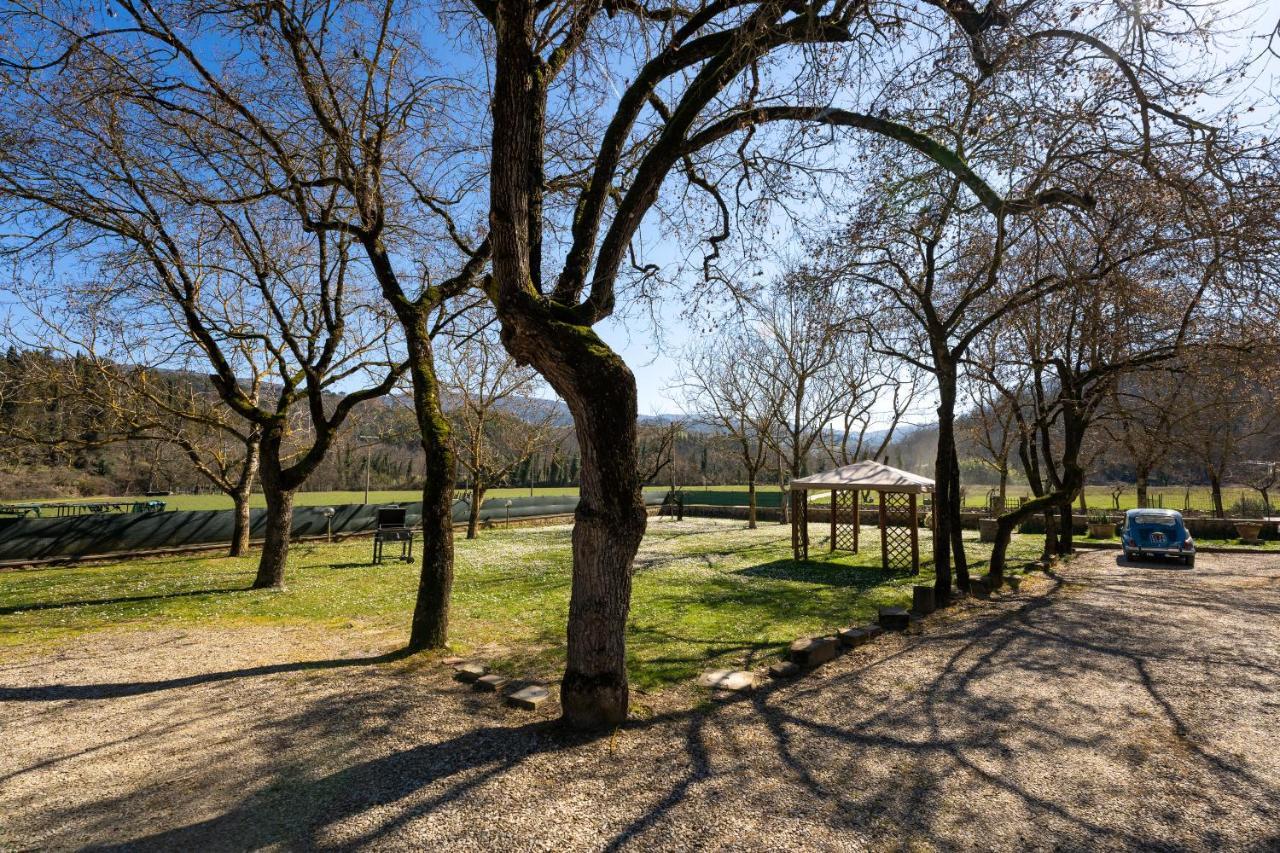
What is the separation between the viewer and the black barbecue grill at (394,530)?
1552cm

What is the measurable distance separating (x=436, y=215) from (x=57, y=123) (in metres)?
4.69

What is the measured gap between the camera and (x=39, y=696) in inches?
211

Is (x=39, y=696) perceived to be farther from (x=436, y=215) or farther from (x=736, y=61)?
(x=736, y=61)

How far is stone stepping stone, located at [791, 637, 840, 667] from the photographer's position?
622cm

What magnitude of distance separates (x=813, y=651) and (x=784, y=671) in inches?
20.4

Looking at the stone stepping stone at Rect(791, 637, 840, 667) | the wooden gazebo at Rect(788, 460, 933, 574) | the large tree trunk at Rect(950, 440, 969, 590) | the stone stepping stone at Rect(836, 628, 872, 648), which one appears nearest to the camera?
the stone stepping stone at Rect(791, 637, 840, 667)

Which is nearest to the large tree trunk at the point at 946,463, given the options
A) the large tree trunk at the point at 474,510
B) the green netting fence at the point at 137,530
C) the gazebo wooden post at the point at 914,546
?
the gazebo wooden post at the point at 914,546

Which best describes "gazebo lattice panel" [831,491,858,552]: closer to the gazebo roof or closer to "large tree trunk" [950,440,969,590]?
the gazebo roof

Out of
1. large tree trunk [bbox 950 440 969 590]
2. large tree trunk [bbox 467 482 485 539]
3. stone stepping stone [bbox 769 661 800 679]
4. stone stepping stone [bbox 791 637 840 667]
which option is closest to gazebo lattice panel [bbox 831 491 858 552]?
large tree trunk [bbox 950 440 969 590]

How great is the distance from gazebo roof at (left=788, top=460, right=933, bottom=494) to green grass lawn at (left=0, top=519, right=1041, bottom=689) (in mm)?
1898

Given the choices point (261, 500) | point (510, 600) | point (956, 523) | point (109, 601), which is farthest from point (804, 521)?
point (261, 500)

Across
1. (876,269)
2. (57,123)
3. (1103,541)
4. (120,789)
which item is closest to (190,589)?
(57,123)

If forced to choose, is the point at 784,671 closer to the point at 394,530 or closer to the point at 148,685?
the point at 148,685

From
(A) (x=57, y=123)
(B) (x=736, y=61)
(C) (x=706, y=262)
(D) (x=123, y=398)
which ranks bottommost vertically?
(D) (x=123, y=398)
